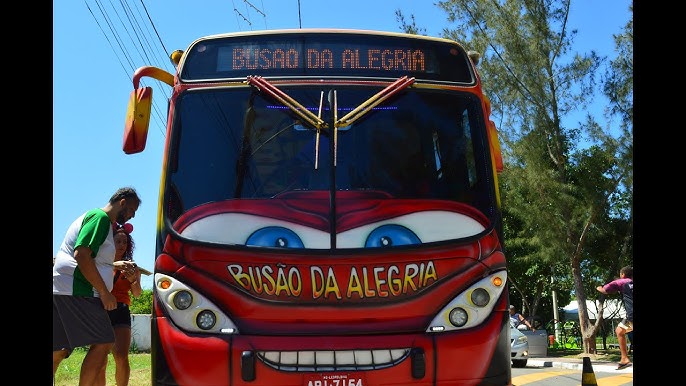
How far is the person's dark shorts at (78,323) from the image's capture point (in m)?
5.07

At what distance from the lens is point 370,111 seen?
473cm

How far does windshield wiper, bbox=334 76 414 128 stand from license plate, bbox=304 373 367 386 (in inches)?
61.5

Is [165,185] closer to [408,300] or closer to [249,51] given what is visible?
[249,51]

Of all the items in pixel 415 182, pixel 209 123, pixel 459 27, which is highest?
pixel 459 27

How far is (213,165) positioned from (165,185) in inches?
13.5

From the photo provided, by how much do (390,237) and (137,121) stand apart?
184cm

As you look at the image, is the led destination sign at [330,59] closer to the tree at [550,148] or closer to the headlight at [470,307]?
the headlight at [470,307]

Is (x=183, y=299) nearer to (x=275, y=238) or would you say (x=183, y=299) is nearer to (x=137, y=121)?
→ (x=275, y=238)

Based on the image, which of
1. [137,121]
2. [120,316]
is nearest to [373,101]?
[137,121]

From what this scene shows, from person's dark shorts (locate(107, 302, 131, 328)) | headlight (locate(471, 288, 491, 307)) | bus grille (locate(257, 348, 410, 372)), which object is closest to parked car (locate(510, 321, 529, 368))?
person's dark shorts (locate(107, 302, 131, 328))

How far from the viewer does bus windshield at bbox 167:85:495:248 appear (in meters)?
4.53

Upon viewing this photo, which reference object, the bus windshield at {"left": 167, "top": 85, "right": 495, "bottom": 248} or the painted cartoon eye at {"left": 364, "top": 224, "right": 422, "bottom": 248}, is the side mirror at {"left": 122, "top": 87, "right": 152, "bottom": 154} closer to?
the bus windshield at {"left": 167, "top": 85, "right": 495, "bottom": 248}
